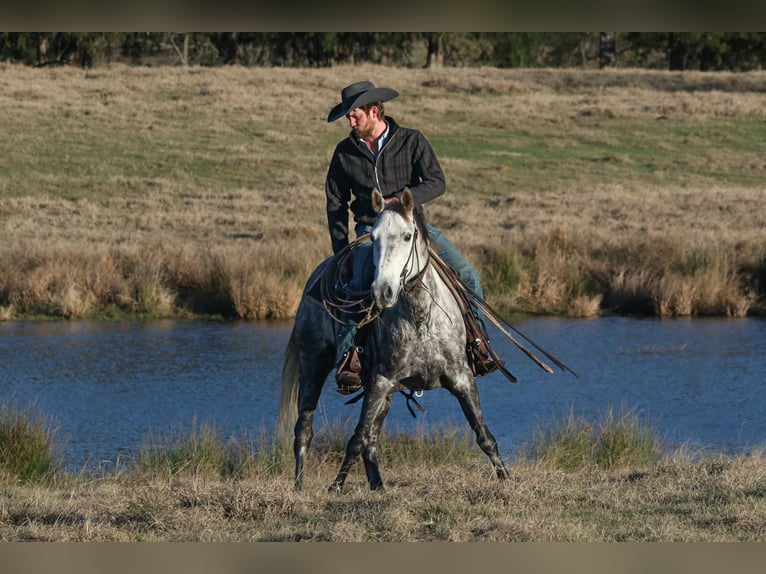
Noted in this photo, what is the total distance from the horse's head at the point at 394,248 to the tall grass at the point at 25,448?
15.1ft

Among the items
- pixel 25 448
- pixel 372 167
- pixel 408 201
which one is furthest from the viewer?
pixel 25 448

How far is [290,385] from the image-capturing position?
31.5 ft

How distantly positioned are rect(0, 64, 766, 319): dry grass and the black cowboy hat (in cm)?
1244

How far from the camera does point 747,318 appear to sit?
20344 millimetres

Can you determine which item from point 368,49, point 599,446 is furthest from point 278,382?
point 368,49

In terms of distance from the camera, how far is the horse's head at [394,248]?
6.79 metres

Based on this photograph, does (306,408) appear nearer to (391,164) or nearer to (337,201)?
(337,201)

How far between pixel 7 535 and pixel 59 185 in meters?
27.7

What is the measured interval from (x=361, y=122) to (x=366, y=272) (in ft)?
3.34

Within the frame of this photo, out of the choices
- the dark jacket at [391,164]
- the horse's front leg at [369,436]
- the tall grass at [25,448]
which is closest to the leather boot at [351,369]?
the horse's front leg at [369,436]

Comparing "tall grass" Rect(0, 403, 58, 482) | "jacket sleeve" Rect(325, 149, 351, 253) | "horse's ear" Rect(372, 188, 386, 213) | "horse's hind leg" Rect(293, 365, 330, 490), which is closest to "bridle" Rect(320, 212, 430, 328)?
"jacket sleeve" Rect(325, 149, 351, 253)

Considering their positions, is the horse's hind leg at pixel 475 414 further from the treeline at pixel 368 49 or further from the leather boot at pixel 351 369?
the treeline at pixel 368 49

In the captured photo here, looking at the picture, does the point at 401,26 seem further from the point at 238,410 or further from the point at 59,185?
the point at 59,185

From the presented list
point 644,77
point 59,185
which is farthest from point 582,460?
point 644,77
